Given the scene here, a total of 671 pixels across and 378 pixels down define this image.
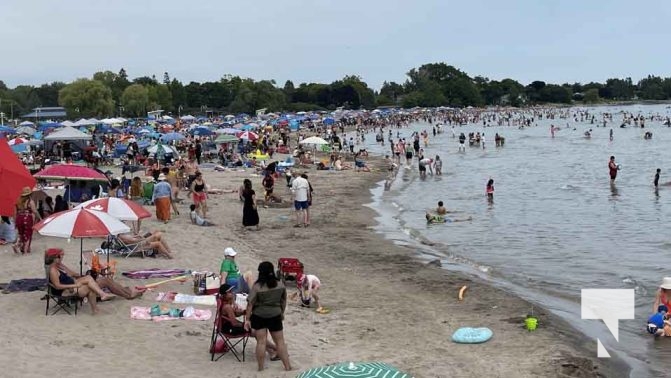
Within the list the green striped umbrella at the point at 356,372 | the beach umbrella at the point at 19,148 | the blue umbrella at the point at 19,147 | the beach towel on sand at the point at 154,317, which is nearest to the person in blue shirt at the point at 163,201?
the beach towel on sand at the point at 154,317

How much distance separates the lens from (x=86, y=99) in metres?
87.2

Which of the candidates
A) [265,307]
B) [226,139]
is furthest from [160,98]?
[265,307]

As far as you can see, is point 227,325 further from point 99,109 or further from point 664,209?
point 99,109

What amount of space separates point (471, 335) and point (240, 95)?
115 meters

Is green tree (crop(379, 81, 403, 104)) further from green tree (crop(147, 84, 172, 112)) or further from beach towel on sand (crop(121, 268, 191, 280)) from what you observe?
beach towel on sand (crop(121, 268, 191, 280))

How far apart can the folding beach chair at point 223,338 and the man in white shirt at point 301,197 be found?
9426 mm

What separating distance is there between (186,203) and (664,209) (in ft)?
51.9

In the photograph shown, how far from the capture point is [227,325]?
25.8 feet

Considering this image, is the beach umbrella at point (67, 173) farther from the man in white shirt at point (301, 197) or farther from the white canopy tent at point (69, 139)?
the white canopy tent at point (69, 139)

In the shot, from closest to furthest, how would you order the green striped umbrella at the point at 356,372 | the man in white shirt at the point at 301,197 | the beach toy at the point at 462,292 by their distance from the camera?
the green striped umbrella at the point at 356,372 < the beach toy at the point at 462,292 < the man in white shirt at the point at 301,197

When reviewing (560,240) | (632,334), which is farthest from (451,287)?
(560,240)

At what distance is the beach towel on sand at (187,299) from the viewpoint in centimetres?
1007

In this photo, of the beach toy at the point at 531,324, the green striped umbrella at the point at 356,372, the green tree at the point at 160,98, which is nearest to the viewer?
the green striped umbrella at the point at 356,372

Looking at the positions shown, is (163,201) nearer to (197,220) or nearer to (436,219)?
(197,220)
